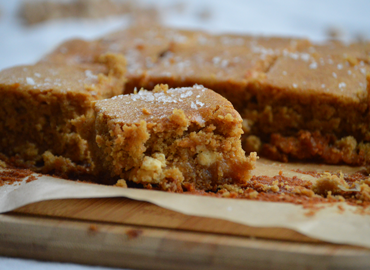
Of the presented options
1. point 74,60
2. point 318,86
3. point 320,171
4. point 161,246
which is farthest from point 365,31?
point 161,246

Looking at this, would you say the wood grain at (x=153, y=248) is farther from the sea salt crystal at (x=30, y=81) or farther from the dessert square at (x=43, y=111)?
the sea salt crystal at (x=30, y=81)

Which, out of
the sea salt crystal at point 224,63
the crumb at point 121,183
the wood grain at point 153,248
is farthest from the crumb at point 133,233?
the sea salt crystal at point 224,63

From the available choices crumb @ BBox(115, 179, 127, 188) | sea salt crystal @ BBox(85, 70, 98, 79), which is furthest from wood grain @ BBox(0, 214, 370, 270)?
sea salt crystal @ BBox(85, 70, 98, 79)

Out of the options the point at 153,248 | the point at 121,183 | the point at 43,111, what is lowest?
the point at 153,248

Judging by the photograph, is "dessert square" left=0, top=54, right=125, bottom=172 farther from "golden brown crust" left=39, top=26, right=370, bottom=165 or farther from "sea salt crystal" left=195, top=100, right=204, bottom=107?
"sea salt crystal" left=195, top=100, right=204, bottom=107

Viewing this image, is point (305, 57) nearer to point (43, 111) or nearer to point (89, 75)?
point (89, 75)

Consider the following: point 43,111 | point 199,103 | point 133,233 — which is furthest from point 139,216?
point 43,111
